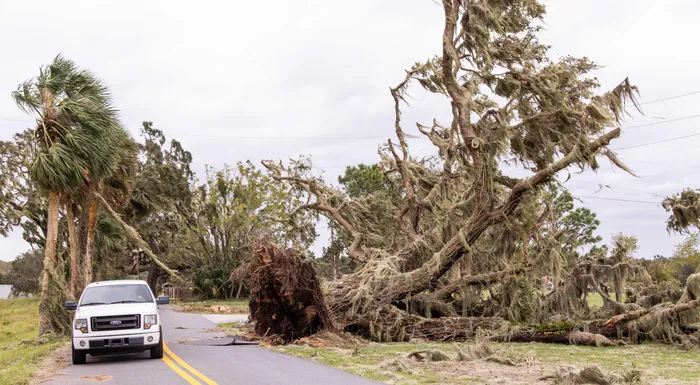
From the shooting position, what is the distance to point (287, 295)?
15.2 metres

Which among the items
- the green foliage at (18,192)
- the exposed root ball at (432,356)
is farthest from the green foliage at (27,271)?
the exposed root ball at (432,356)

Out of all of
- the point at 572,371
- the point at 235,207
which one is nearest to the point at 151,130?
the point at 235,207

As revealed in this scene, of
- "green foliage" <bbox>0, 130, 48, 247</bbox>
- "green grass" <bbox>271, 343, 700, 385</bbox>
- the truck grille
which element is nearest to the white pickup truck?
the truck grille

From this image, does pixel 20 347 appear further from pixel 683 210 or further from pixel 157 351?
pixel 683 210

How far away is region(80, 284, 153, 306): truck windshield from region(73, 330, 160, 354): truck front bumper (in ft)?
3.95

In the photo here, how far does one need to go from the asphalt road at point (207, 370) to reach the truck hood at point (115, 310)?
92 centimetres

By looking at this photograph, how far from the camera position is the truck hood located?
1170 cm

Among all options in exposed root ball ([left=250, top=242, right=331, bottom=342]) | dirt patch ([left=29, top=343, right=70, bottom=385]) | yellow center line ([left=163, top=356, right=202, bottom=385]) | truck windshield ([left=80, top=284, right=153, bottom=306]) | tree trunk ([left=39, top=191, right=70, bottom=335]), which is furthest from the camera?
tree trunk ([left=39, top=191, right=70, bottom=335])

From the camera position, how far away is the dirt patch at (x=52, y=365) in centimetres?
990

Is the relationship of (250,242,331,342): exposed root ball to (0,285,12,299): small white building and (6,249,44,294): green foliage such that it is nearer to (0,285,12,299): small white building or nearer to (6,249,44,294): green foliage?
(6,249,44,294): green foliage

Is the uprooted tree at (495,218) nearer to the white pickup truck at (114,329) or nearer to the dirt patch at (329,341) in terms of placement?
the dirt patch at (329,341)

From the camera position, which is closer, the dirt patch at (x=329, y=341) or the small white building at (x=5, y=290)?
the dirt patch at (x=329, y=341)

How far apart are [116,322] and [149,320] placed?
0.59 meters

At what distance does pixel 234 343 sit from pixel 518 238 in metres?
9.20
